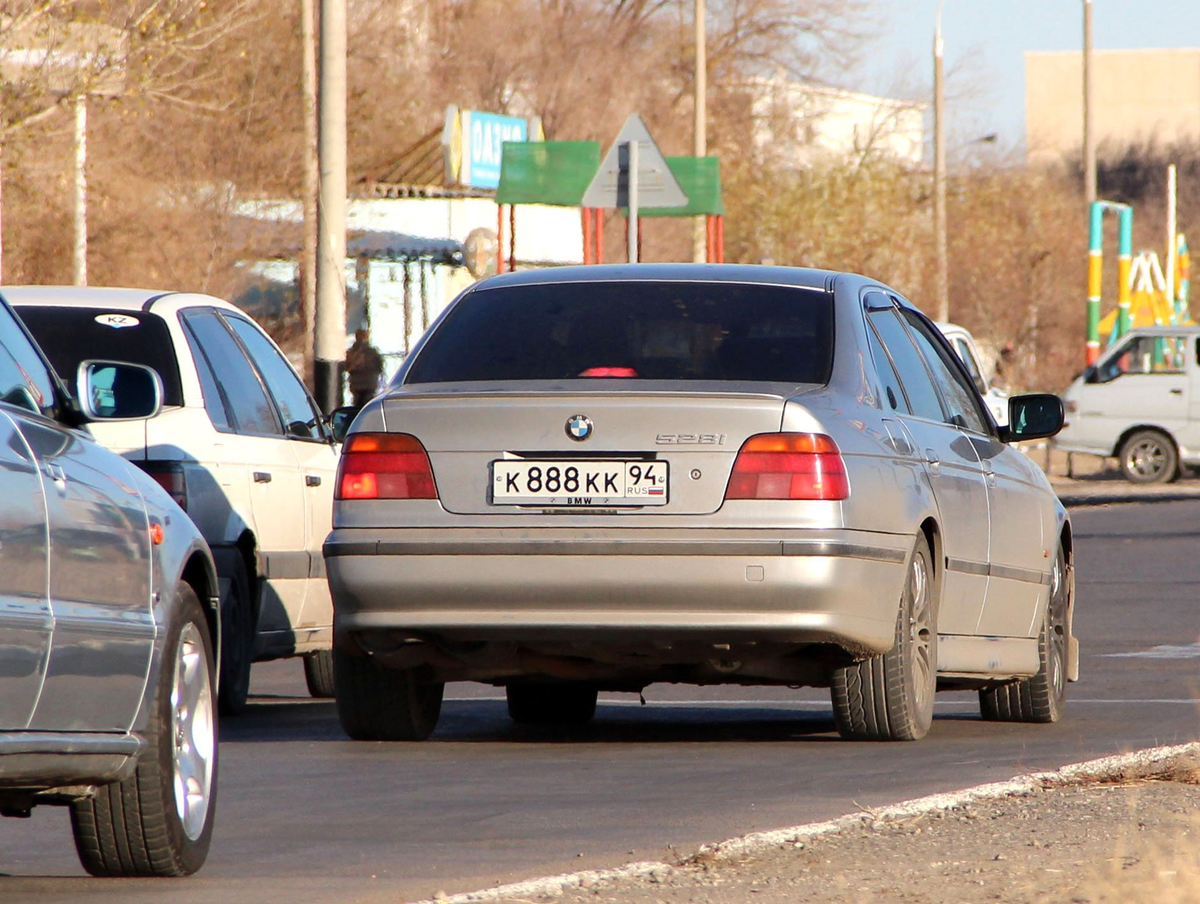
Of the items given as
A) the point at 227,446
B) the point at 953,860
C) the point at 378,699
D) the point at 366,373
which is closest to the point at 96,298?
the point at 227,446

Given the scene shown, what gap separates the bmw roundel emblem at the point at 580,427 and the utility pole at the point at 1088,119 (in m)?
40.1

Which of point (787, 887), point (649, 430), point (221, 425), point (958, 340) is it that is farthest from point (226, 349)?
point (958, 340)

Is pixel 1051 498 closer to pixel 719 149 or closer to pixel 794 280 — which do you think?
pixel 794 280

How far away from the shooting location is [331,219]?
17641 mm

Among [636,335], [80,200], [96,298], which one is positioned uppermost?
[80,200]

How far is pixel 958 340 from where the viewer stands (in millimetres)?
25031

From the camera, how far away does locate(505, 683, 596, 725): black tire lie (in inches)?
375

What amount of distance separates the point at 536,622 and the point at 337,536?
731 millimetres

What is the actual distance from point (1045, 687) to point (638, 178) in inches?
340

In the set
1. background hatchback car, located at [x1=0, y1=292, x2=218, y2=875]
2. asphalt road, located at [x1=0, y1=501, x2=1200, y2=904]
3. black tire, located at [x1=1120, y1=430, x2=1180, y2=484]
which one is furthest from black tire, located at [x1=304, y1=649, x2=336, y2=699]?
black tire, located at [x1=1120, y1=430, x2=1180, y2=484]

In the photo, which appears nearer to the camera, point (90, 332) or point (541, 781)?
point (541, 781)

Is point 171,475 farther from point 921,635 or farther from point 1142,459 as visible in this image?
point 1142,459

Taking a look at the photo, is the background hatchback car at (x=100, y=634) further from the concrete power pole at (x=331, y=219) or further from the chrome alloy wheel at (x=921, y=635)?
the concrete power pole at (x=331, y=219)

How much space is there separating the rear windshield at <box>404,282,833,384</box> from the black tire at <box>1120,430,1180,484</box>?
24136 mm
